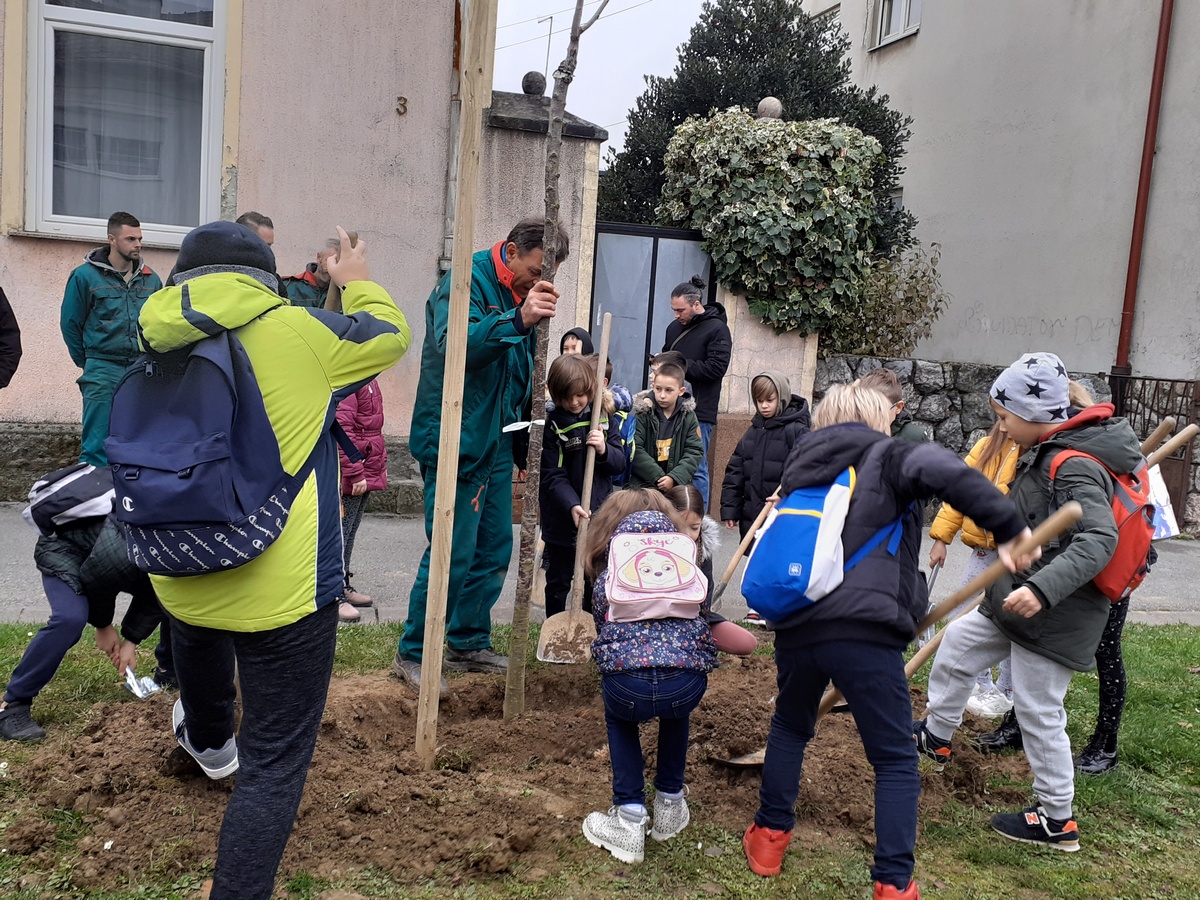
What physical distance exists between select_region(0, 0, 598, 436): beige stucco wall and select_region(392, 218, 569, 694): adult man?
12.4 ft

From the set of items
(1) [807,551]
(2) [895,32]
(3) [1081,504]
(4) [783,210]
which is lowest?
(1) [807,551]

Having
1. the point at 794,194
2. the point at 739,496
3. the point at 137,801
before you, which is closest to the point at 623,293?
the point at 794,194

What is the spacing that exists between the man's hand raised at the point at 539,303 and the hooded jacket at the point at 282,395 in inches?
49.2

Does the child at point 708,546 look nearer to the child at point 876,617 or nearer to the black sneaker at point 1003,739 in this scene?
the child at point 876,617

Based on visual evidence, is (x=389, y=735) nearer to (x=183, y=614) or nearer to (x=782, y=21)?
(x=183, y=614)

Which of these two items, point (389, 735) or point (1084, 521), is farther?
point (389, 735)

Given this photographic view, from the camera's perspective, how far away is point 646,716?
3129mm

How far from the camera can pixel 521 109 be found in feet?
26.9

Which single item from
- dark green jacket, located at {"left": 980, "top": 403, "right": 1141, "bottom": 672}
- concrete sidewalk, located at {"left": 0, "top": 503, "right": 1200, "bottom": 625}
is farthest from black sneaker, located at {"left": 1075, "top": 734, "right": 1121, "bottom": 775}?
concrete sidewalk, located at {"left": 0, "top": 503, "right": 1200, "bottom": 625}

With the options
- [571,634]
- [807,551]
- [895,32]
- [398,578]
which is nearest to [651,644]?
[807,551]

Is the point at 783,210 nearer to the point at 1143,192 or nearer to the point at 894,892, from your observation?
the point at 1143,192

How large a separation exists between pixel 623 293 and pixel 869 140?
2.71m

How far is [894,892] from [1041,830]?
90 cm

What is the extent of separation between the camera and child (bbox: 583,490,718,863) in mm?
3113
